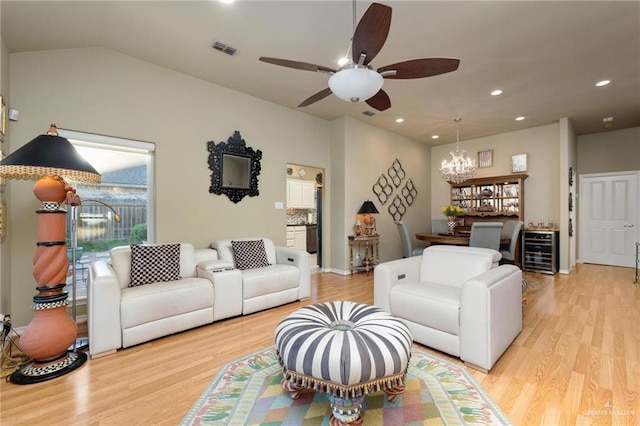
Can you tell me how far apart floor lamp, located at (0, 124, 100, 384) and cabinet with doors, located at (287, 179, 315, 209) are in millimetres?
4996

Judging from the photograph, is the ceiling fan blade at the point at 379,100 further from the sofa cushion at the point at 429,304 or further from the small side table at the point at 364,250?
the small side table at the point at 364,250

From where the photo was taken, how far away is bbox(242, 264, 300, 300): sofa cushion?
10.4 feet

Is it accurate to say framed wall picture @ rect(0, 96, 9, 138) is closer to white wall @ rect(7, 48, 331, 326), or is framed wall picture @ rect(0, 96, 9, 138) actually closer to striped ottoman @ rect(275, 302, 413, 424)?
white wall @ rect(7, 48, 331, 326)

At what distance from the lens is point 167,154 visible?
355cm

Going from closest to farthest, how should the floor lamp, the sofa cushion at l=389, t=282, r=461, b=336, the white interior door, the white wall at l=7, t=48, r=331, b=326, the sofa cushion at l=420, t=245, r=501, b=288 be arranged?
the floor lamp → the sofa cushion at l=389, t=282, r=461, b=336 → the sofa cushion at l=420, t=245, r=501, b=288 → the white wall at l=7, t=48, r=331, b=326 → the white interior door

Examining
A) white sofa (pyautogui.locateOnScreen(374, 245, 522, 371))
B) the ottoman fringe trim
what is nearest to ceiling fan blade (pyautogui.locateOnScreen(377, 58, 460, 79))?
white sofa (pyautogui.locateOnScreen(374, 245, 522, 371))

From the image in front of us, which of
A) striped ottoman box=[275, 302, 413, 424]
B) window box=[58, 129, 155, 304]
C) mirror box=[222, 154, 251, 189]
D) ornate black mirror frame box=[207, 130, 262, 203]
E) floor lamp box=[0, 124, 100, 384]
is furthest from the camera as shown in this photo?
mirror box=[222, 154, 251, 189]

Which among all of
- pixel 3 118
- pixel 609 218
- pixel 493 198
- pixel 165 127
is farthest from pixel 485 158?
pixel 3 118

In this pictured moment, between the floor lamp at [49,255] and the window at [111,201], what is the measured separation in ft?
2.88

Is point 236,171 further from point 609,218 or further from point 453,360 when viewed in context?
point 609,218

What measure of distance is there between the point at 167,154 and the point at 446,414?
3786 mm

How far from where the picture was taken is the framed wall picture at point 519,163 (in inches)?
235

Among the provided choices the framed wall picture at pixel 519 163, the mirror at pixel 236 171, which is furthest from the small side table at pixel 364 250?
the framed wall picture at pixel 519 163

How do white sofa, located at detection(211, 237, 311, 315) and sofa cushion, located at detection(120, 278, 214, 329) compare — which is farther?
white sofa, located at detection(211, 237, 311, 315)
